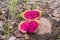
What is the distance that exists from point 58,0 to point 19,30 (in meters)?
0.95

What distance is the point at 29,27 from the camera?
6.78 ft

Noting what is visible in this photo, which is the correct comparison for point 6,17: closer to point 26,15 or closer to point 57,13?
point 26,15

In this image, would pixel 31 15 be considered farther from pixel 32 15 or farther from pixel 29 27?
pixel 29 27

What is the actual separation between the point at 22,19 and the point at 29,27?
1.07 feet

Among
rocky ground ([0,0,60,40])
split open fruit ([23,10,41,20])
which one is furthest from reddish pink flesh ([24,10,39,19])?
rocky ground ([0,0,60,40])

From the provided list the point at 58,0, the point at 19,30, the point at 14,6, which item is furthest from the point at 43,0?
the point at 19,30

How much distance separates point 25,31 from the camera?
81.4 inches

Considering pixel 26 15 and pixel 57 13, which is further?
pixel 57 13

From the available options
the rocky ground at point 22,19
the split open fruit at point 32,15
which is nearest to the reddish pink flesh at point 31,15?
the split open fruit at point 32,15

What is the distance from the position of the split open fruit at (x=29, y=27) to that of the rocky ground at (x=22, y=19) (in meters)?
0.05

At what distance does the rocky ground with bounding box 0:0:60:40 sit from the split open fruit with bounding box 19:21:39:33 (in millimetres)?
47

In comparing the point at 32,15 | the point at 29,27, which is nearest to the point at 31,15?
the point at 32,15

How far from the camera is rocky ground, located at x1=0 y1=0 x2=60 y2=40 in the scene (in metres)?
2.06

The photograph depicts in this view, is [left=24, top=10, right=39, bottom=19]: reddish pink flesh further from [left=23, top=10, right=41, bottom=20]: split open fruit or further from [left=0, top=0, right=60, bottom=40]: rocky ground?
[left=0, top=0, right=60, bottom=40]: rocky ground
